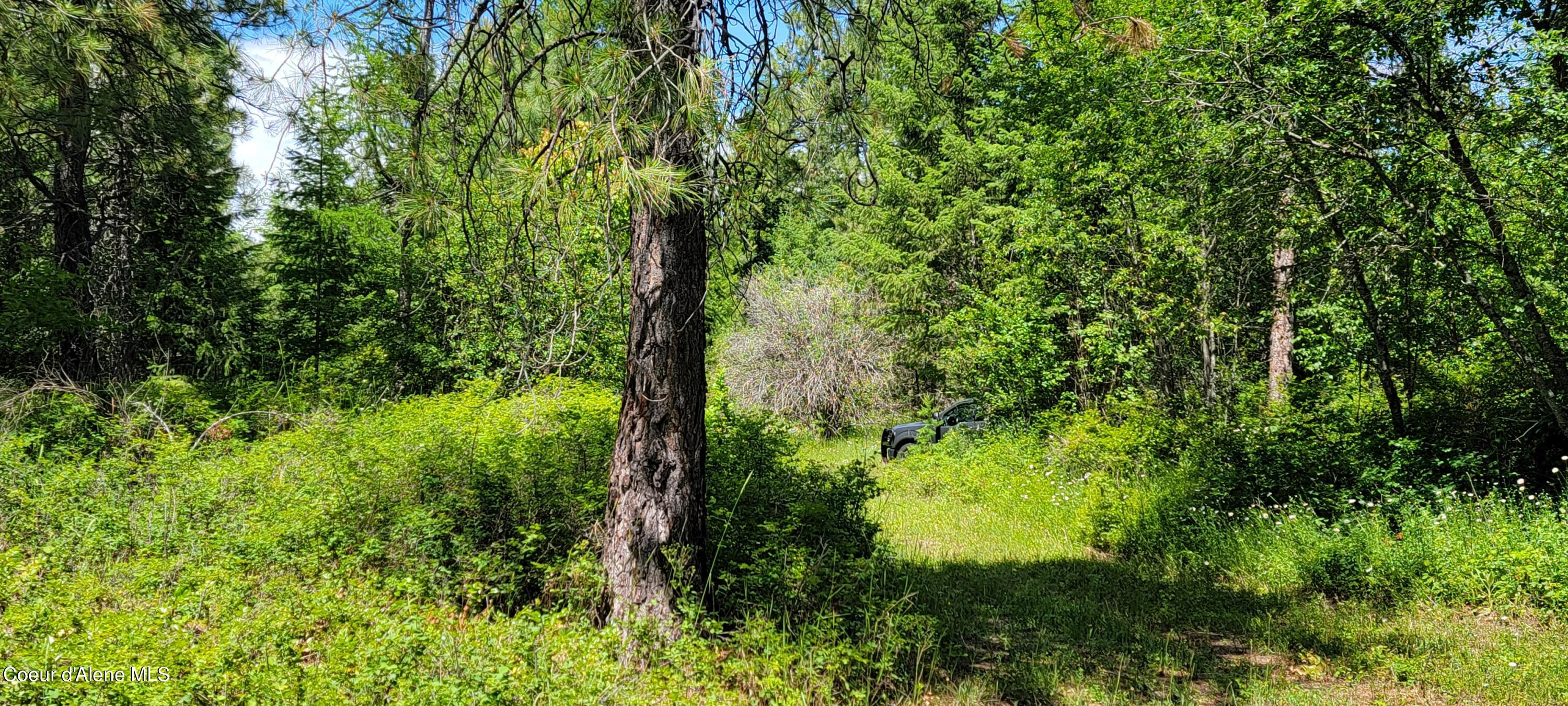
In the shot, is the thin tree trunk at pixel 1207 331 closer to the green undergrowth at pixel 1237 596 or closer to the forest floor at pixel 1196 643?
the green undergrowth at pixel 1237 596

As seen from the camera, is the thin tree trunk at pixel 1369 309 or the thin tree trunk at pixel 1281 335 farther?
the thin tree trunk at pixel 1281 335

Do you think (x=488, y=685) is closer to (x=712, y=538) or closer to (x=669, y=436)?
(x=669, y=436)

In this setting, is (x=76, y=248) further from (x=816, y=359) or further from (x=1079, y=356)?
(x=1079, y=356)

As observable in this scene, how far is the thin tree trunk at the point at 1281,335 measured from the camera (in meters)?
8.04

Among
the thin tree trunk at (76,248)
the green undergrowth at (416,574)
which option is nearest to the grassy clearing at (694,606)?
the green undergrowth at (416,574)

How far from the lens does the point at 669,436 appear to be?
389 centimetres

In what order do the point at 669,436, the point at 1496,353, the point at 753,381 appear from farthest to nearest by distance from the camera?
1. the point at 753,381
2. the point at 1496,353
3. the point at 669,436

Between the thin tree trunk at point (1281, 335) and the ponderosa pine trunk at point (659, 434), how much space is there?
22.5ft

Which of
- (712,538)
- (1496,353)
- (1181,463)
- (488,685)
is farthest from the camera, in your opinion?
(1181,463)

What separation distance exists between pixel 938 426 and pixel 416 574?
10.8 metres

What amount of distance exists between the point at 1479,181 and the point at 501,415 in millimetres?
8114

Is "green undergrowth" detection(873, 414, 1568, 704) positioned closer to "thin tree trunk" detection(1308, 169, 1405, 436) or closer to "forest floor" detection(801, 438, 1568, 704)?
"forest floor" detection(801, 438, 1568, 704)

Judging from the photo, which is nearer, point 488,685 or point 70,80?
point 488,685

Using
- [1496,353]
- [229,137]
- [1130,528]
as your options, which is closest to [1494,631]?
[1130,528]
